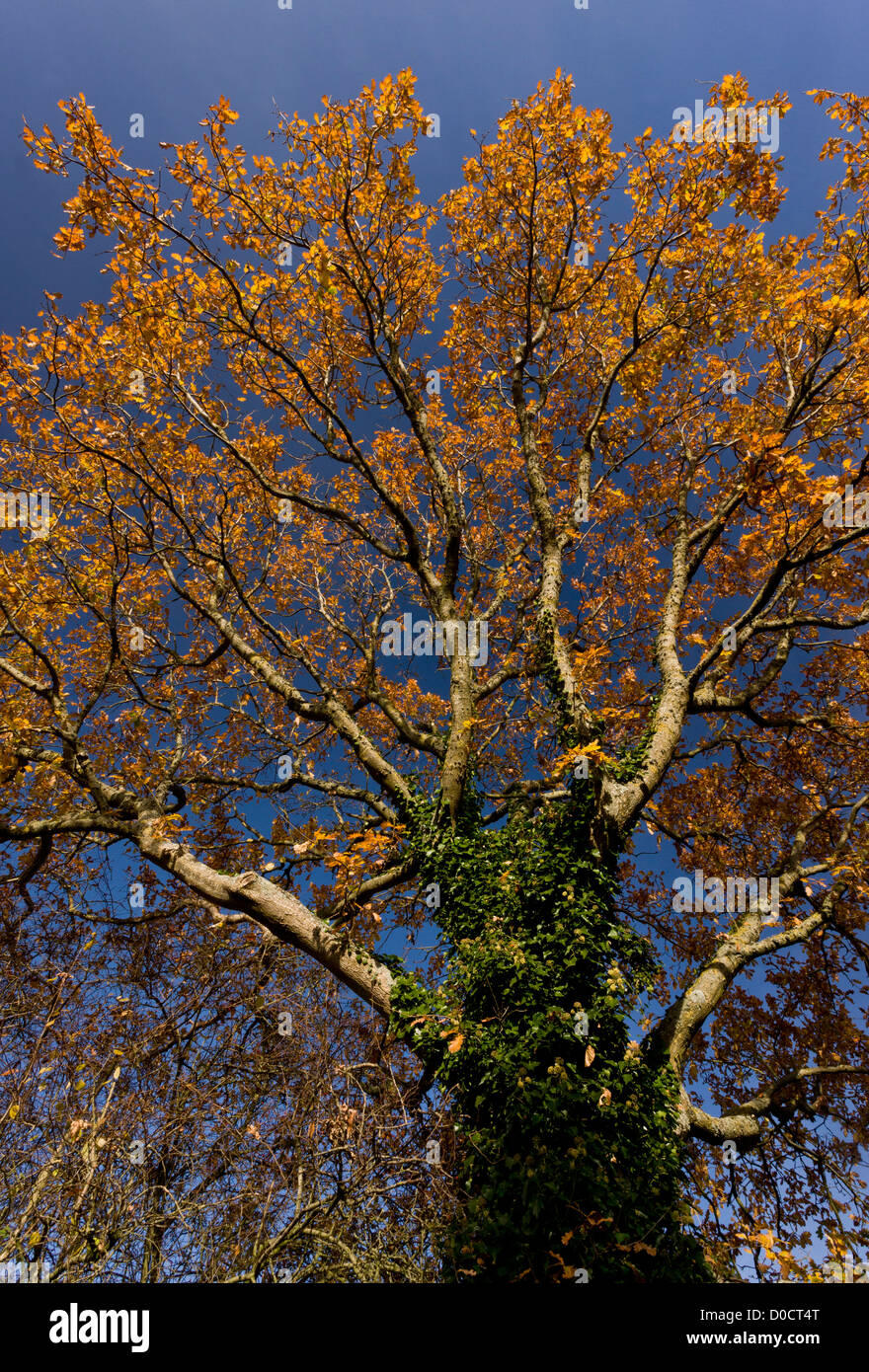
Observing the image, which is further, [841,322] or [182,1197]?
[841,322]

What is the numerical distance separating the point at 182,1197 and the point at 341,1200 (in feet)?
3.90

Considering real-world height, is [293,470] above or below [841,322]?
above

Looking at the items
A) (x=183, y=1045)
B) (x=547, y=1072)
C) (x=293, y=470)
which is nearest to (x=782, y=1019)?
(x=547, y=1072)

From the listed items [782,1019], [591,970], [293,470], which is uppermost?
[293,470]

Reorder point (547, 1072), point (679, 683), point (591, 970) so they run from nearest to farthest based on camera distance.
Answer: point (547, 1072), point (591, 970), point (679, 683)

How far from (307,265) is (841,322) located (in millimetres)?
6512

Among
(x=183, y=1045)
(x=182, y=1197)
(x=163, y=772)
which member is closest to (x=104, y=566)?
(x=163, y=772)

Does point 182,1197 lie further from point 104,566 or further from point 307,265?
point 307,265

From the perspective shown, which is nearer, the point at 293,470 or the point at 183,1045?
the point at 183,1045

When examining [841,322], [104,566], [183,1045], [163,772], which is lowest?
[183,1045]

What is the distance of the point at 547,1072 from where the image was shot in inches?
194

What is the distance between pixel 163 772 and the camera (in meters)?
8.94
